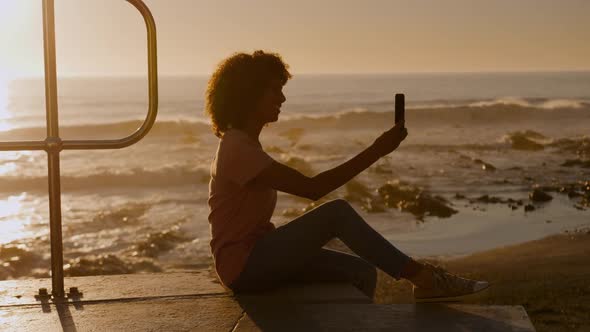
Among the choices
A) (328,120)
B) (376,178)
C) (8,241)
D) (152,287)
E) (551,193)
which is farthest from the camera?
(328,120)

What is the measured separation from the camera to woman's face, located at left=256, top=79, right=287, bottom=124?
351 cm

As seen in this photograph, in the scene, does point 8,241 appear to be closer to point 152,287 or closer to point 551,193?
point 152,287

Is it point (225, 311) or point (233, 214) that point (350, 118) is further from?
point (225, 311)

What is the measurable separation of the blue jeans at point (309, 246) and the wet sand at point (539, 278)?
1922 mm

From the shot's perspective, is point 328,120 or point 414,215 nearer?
point 414,215

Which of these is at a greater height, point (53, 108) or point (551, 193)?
point (53, 108)

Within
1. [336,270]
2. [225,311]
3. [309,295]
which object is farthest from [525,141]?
[225,311]

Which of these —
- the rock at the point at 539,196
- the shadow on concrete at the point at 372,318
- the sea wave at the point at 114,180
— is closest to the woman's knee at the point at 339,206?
the shadow on concrete at the point at 372,318

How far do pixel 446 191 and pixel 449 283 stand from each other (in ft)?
31.5

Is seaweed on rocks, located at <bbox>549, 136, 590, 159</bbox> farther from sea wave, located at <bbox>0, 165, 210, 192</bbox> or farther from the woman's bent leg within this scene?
the woman's bent leg

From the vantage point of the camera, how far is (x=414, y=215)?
34.3ft

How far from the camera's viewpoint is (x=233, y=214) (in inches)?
139

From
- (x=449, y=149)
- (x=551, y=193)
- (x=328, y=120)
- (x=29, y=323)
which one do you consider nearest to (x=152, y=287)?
(x=29, y=323)

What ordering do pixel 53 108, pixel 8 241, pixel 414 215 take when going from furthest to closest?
pixel 414 215 < pixel 8 241 < pixel 53 108
